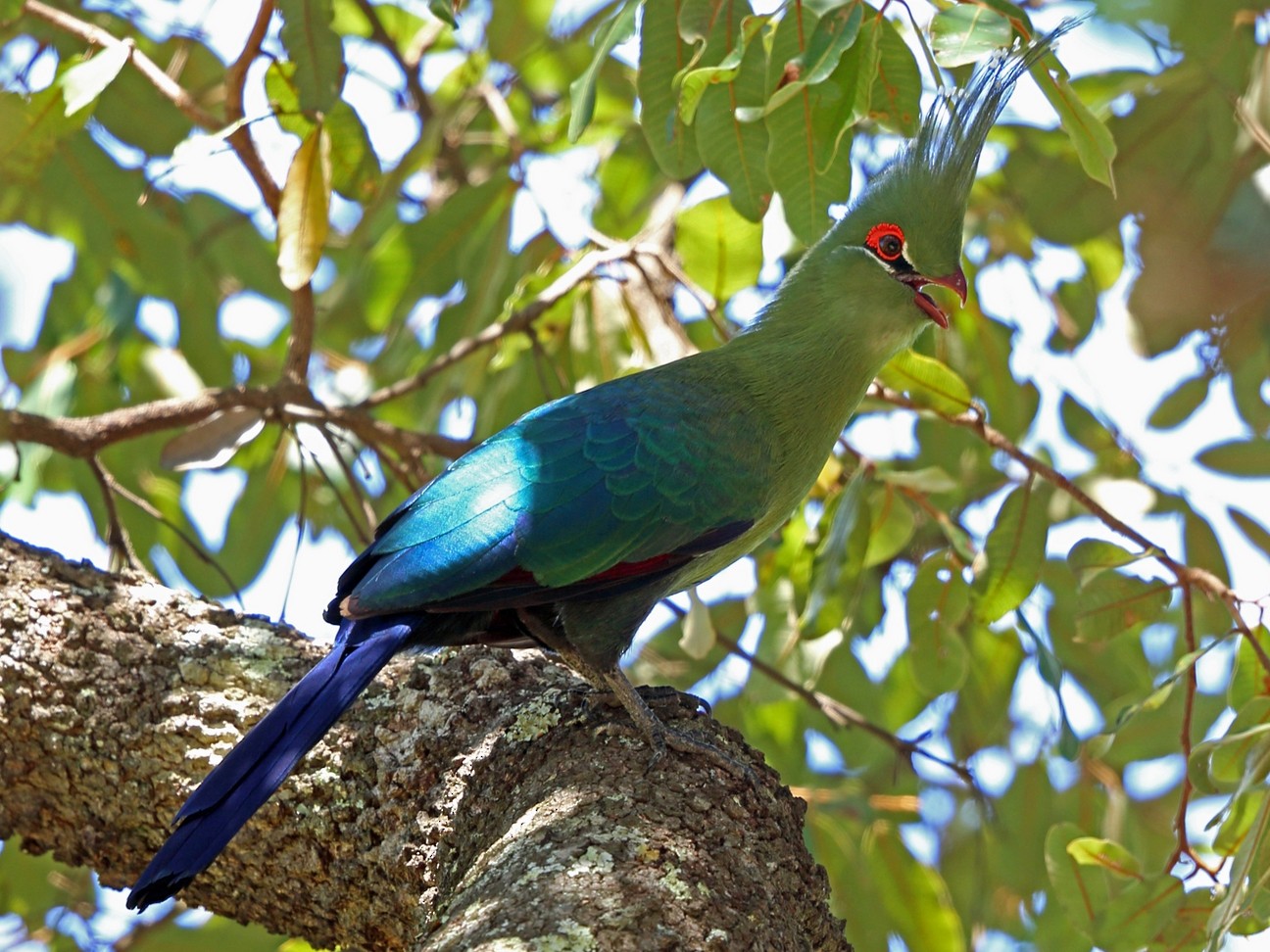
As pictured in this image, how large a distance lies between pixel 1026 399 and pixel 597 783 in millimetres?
2399

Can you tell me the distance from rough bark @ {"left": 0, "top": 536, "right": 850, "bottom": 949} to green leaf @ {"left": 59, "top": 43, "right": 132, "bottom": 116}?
0.98m

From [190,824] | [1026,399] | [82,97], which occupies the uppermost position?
[82,97]

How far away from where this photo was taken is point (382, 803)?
2420 mm

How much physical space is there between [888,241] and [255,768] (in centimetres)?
189

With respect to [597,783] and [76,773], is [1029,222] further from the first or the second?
[76,773]

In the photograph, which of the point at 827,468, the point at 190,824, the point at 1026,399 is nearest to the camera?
the point at 190,824

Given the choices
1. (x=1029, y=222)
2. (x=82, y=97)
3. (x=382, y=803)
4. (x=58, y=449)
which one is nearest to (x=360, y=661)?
(x=382, y=803)

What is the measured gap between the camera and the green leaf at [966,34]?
87.3 inches

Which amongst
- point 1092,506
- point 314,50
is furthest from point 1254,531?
point 314,50

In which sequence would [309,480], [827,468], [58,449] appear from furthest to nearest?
1. [309,480]
2. [827,468]
3. [58,449]

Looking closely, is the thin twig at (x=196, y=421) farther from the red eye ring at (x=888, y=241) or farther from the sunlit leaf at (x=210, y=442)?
the red eye ring at (x=888, y=241)

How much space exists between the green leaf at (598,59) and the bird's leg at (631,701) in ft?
3.48

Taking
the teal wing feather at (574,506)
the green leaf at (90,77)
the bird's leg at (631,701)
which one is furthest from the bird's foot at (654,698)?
the green leaf at (90,77)

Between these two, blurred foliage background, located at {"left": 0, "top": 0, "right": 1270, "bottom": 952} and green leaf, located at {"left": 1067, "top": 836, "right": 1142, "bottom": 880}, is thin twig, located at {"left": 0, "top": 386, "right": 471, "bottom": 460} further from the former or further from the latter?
green leaf, located at {"left": 1067, "top": 836, "right": 1142, "bottom": 880}
